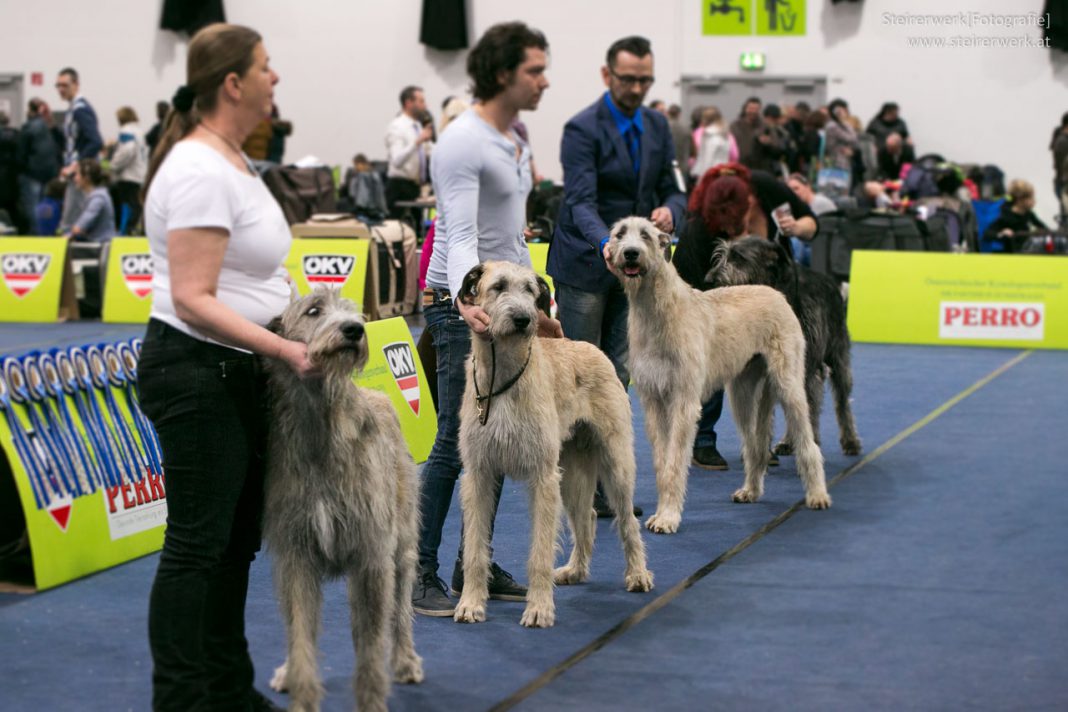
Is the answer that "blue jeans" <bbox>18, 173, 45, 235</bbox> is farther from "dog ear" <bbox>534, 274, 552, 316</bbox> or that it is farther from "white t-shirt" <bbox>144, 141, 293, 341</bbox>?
"white t-shirt" <bbox>144, 141, 293, 341</bbox>

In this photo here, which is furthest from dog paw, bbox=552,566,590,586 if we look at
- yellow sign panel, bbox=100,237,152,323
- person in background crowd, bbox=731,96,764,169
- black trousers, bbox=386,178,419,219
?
person in background crowd, bbox=731,96,764,169

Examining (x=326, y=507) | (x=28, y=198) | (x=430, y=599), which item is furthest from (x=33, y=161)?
(x=326, y=507)

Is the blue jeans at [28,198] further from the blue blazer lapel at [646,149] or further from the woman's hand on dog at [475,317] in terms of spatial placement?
the woman's hand on dog at [475,317]

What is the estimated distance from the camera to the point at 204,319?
250 cm

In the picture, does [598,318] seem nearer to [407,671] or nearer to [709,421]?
[709,421]

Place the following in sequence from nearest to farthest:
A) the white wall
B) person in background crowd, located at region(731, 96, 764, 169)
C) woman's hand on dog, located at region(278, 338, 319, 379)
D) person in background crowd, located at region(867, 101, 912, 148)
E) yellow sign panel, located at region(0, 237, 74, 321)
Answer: woman's hand on dog, located at region(278, 338, 319, 379)
yellow sign panel, located at region(0, 237, 74, 321)
person in background crowd, located at region(731, 96, 764, 169)
person in background crowd, located at region(867, 101, 912, 148)
the white wall

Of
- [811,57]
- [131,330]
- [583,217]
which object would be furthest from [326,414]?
[811,57]

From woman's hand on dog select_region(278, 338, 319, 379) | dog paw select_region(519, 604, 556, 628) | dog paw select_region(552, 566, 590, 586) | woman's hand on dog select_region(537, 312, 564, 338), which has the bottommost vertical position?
dog paw select_region(552, 566, 590, 586)

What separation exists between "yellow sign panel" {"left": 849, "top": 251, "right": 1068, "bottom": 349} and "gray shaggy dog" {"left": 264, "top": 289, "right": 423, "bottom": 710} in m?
7.48

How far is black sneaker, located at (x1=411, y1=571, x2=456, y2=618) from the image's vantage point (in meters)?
3.90

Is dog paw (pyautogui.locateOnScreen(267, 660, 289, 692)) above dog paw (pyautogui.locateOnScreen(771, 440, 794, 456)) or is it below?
above

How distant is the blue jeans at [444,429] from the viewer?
3.87 metres

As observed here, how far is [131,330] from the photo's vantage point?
10117 mm

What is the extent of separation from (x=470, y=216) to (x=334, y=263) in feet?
21.2
